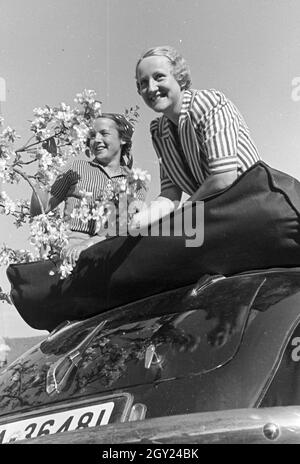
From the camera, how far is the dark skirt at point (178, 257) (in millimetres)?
1565

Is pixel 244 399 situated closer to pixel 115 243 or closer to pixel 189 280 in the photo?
pixel 189 280

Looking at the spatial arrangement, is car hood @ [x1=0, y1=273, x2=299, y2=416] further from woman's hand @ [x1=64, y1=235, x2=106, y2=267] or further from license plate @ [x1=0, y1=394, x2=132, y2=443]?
woman's hand @ [x1=64, y1=235, x2=106, y2=267]

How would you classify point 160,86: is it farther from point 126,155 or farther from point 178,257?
point 126,155

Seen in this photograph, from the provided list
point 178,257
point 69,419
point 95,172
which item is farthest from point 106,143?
point 69,419

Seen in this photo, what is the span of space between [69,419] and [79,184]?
1669 mm

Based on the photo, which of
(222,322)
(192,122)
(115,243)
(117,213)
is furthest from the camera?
(117,213)

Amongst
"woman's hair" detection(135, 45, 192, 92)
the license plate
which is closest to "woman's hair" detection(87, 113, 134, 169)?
"woman's hair" detection(135, 45, 192, 92)

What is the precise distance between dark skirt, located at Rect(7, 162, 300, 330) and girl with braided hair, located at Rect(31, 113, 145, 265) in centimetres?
35

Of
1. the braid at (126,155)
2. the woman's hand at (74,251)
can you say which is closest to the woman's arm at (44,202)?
the woman's hand at (74,251)

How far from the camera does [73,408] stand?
4.80ft

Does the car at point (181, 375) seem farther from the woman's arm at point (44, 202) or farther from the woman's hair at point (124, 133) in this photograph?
the woman's hair at point (124, 133)

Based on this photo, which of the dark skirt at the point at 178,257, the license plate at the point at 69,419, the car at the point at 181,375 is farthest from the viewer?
the dark skirt at the point at 178,257

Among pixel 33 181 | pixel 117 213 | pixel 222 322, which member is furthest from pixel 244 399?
pixel 33 181

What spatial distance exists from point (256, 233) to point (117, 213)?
96cm
